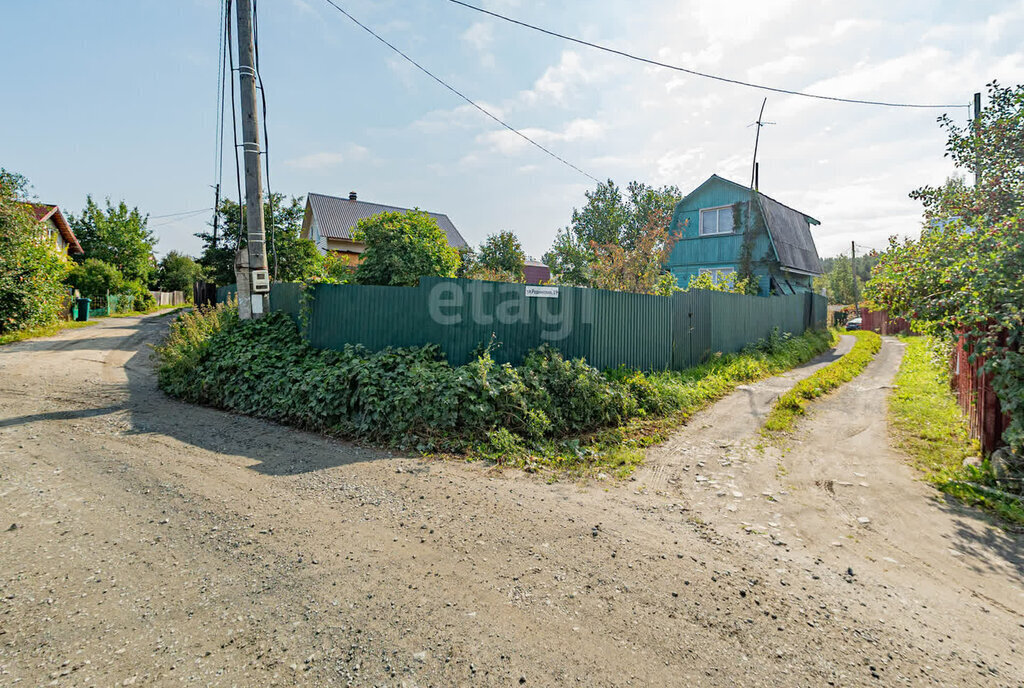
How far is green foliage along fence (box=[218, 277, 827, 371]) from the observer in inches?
275

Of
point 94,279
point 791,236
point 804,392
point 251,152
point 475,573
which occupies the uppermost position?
point 791,236

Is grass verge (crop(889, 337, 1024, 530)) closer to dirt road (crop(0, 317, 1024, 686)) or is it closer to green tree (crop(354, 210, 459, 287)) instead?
dirt road (crop(0, 317, 1024, 686))

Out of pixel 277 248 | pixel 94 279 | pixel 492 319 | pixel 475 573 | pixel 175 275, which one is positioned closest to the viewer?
pixel 475 573

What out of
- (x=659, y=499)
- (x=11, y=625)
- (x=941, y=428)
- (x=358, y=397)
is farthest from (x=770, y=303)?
(x=11, y=625)

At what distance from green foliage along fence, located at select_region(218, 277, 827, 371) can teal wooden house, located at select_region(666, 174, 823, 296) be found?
10392 mm

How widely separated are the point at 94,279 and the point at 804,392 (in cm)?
3293

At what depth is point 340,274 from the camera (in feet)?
33.2

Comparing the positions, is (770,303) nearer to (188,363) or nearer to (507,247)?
(507,247)

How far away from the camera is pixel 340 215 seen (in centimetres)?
2873

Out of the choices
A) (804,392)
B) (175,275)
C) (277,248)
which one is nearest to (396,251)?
(804,392)

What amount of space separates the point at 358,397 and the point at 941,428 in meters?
7.77

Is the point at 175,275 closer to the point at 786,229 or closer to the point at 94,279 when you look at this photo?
the point at 94,279

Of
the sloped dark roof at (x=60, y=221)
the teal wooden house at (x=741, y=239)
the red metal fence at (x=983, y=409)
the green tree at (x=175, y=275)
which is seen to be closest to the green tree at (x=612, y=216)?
the teal wooden house at (x=741, y=239)

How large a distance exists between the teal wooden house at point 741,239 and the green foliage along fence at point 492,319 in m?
10.4
